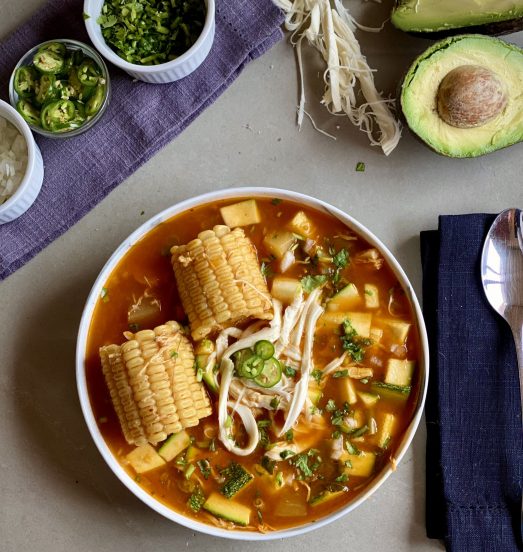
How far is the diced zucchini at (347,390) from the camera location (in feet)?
11.6

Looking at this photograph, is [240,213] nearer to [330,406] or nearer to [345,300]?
[345,300]

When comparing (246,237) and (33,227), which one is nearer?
(246,237)

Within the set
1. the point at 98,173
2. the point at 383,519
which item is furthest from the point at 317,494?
the point at 98,173

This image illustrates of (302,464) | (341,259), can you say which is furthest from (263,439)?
(341,259)

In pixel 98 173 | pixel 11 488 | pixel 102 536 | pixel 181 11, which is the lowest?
pixel 102 536

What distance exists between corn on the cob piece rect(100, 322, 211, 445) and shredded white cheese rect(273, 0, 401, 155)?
1495 mm

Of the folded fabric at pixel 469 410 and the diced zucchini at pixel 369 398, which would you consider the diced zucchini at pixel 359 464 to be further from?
the folded fabric at pixel 469 410

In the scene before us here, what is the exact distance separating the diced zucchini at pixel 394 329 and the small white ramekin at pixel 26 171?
1.91 meters

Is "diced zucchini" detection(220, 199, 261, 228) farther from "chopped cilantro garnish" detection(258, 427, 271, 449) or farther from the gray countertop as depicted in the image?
"chopped cilantro garnish" detection(258, 427, 271, 449)

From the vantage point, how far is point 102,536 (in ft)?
12.6

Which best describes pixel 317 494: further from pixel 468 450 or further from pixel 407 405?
pixel 468 450

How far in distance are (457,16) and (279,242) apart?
1465 millimetres

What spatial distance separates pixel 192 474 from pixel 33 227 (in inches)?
61.7

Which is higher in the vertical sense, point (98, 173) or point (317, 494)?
point (98, 173)
